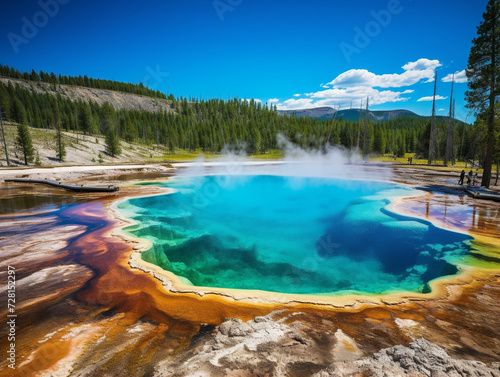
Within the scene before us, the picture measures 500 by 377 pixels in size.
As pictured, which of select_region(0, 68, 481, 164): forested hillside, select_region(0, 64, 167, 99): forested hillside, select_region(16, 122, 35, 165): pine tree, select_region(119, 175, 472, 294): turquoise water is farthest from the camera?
select_region(0, 64, 167, 99): forested hillside

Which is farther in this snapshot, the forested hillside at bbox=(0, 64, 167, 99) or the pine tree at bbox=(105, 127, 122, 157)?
the forested hillside at bbox=(0, 64, 167, 99)

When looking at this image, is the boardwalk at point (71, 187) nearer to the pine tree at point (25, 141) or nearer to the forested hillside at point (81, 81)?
the pine tree at point (25, 141)

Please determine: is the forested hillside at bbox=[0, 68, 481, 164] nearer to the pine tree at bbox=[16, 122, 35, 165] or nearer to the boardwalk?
the pine tree at bbox=[16, 122, 35, 165]

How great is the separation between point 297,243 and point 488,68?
63.4 feet

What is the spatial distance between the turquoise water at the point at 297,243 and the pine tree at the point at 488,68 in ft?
22.7

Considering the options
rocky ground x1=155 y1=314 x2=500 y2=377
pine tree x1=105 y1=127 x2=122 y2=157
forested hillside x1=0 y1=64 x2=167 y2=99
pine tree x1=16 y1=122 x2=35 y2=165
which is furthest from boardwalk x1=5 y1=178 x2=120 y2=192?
forested hillside x1=0 y1=64 x2=167 y2=99

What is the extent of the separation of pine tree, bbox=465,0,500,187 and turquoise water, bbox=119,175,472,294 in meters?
6.93

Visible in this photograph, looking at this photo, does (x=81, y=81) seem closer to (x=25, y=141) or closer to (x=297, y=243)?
(x=25, y=141)

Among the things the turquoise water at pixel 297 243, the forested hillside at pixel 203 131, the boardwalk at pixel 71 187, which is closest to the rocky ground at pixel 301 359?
the turquoise water at pixel 297 243

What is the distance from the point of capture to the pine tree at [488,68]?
1716cm

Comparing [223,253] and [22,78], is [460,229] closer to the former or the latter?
[223,253]

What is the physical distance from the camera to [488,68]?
1714 cm

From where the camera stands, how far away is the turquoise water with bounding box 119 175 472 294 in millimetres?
7492

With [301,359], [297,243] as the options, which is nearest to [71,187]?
[297,243]
